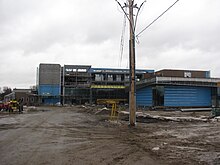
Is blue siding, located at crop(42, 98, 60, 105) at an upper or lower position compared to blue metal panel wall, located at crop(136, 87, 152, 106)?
lower

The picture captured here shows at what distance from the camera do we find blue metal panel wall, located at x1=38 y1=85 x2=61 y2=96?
106m

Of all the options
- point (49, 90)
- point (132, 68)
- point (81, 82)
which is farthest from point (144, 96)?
point (81, 82)

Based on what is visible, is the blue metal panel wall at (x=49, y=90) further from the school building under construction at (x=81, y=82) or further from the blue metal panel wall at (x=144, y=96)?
the blue metal panel wall at (x=144, y=96)

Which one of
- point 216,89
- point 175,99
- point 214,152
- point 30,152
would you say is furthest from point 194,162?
point 216,89

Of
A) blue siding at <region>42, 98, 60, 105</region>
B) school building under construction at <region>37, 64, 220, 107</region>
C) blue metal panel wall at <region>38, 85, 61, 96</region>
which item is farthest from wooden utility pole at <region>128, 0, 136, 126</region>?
blue siding at <region>42, 98, 60, 105</region>

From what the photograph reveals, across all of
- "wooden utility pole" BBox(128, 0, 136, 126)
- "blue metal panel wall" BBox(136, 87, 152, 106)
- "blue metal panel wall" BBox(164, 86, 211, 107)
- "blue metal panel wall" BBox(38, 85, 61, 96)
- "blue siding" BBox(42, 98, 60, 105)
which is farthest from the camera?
"blue siding" BBox(42, 98, 60, 105)

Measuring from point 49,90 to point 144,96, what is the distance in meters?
54.0

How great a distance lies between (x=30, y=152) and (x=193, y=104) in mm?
49642

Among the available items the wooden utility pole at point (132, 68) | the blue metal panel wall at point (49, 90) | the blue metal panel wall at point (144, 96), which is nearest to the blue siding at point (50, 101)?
the blue metal panel wall at point (49, 90)

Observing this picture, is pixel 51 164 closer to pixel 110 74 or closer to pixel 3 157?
pixel 3 157

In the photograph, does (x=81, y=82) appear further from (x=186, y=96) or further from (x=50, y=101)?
(x=186, y=96)

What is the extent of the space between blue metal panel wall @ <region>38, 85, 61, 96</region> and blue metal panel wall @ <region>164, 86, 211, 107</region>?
60.2m

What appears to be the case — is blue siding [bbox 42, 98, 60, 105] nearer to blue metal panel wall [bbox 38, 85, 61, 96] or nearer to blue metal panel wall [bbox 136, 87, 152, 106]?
blue metal panel wall [bbox 38, 85, 61, 96]

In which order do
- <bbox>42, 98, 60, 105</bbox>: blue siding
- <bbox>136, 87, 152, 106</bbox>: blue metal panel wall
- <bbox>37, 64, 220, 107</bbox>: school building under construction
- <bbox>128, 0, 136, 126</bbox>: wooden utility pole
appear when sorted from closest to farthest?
<bbox>128, 0, 136, 126</bbox>: wooden utility pole, <bbox>136, 87, 152, 106</bbox>: blue metal panel wall, <bbox>37, 64, 220, 107</bbox>: school building under construction, <bbox>42, 98, 60, 105</bbox>: blue siding
